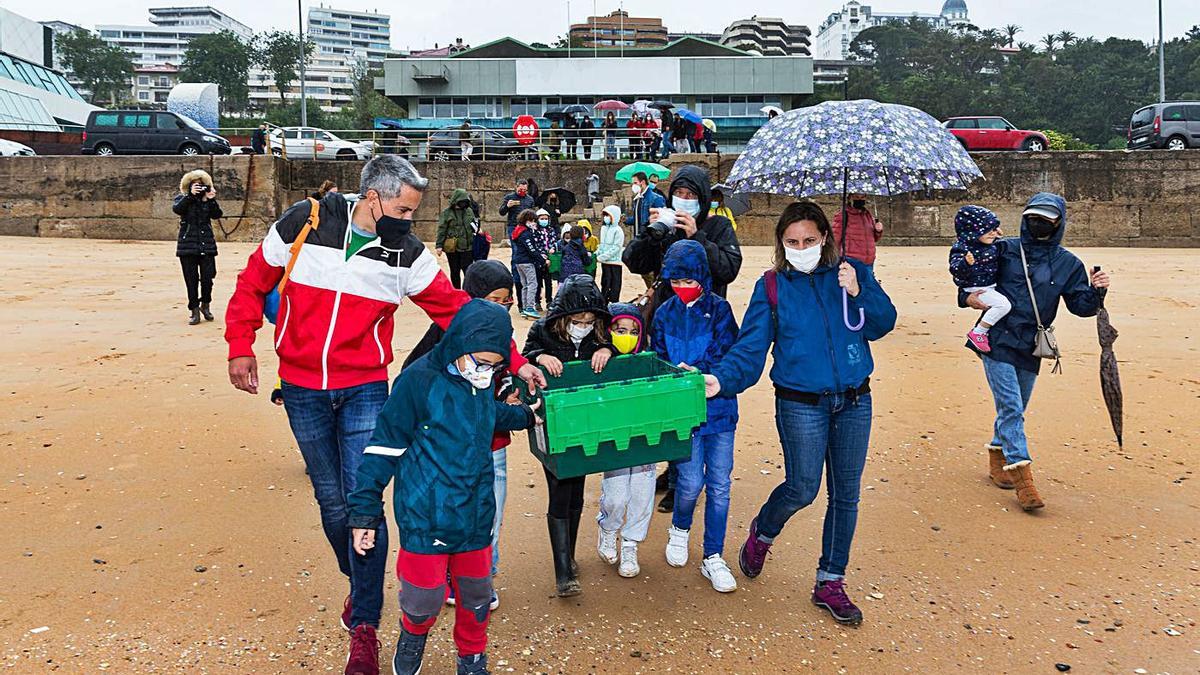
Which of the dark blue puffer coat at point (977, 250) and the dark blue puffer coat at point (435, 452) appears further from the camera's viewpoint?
the dark blue puffer coat at point (977, 250)

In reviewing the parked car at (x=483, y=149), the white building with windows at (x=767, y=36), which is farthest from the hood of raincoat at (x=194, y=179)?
the white building with windows at (x=767, y=36)

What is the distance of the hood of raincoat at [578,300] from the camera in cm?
385

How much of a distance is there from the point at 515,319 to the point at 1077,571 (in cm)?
797

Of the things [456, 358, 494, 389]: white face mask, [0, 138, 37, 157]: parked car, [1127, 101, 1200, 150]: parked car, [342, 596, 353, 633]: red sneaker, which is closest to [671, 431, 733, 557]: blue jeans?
[456, 358, 494, 389]: white face mask

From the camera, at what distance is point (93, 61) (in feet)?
274

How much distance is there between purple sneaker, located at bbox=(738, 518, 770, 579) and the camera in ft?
13.1

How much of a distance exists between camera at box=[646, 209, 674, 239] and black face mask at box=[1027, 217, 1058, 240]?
1899mm

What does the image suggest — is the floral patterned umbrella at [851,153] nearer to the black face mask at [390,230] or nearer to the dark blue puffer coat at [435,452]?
the black face mask at [390,230]

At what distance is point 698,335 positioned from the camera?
4.04 meters

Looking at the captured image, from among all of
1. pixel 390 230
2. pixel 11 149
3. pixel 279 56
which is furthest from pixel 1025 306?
pixel 279 56

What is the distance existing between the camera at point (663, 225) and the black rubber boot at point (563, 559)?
1627 mm

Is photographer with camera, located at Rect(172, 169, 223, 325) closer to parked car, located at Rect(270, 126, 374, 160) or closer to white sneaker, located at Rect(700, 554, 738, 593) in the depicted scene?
white sneaker, located at Rect(700, 554, 738, 593)

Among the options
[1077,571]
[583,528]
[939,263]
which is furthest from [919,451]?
[939,263]

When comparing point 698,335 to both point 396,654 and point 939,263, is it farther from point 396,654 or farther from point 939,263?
point 939,263
